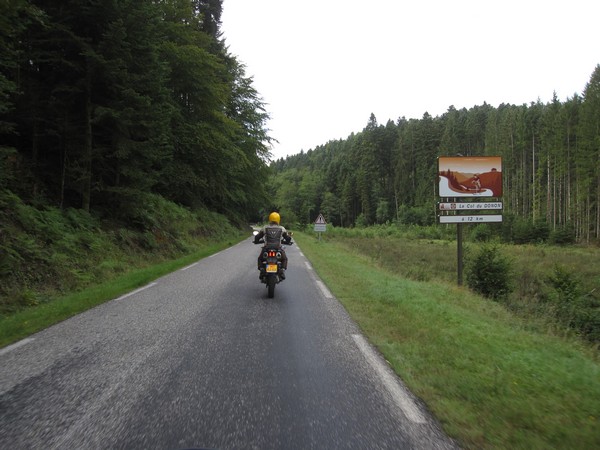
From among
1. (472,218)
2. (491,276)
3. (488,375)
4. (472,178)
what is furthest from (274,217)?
(491,276)

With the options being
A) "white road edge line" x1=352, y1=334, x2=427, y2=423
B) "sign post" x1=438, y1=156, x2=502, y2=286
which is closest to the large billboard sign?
"sign post" x1=438, y1=156, x2=502, y2=286

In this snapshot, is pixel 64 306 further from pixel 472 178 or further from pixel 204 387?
pixel 472 178

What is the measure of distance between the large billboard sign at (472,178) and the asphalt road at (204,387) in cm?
876

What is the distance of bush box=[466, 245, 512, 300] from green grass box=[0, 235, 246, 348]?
11023mm

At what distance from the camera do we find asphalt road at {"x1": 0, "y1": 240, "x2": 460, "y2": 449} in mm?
2857

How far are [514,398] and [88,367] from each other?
14.6ft

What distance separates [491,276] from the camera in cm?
1352

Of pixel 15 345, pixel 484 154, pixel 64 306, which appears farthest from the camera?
pixel 484 154

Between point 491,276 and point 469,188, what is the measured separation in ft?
10.7

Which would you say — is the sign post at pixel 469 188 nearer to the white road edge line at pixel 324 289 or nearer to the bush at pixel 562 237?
the white road edge line at pixel 324 289

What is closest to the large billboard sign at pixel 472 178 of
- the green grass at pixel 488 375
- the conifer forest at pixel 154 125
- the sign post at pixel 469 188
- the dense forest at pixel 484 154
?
the sign post at pixel 469 188

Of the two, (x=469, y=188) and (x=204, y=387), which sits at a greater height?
(x=469, y=188)

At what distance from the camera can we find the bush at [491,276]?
1331 centimetres

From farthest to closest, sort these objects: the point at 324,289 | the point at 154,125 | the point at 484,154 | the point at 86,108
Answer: the point at 484,154, the point at 154,125, the point at 86,108, the point at 324,289
